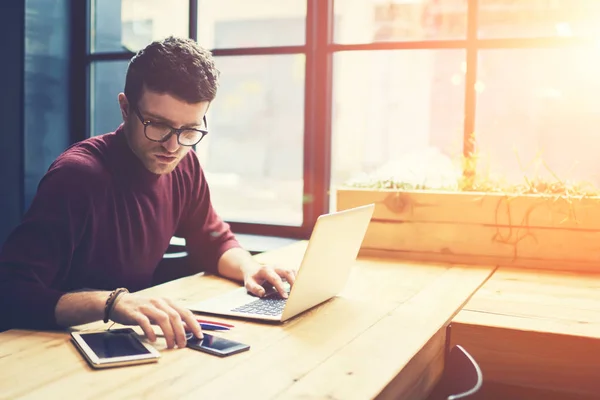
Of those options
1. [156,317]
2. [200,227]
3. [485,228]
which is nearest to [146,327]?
[156,317]

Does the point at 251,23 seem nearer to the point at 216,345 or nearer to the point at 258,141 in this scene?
the point at 258,141

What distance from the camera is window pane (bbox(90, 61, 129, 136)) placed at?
11.4ft

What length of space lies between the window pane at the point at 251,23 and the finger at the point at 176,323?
2.00 meters

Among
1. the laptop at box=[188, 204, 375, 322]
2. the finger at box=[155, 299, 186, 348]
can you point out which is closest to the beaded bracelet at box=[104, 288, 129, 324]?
the finger at box=[155, 299, 186, 348]

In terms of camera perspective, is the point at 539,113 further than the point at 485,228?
Yes

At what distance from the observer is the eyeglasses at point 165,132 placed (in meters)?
1.73

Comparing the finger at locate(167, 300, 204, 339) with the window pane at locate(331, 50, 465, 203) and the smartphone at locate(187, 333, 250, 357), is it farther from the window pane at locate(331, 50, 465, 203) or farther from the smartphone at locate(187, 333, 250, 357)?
the window pane at locate(331, 50, 465, 203)

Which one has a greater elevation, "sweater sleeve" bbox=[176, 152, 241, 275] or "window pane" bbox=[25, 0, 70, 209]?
"window pane" bbox=[25, 0, 70, 209]

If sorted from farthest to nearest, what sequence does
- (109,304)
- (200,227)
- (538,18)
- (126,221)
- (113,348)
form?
(538,18), (200,227), (126,221), (109,304), (113,348)

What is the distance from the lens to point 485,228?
91.0 inches

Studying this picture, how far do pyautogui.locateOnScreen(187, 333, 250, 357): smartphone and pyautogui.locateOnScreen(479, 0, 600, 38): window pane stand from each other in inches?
77.6

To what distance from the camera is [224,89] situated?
3.25 m

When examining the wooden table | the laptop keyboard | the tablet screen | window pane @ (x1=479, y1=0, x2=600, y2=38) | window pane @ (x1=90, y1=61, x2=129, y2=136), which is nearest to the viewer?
the wooden table

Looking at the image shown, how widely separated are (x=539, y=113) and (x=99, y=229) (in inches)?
73.1
